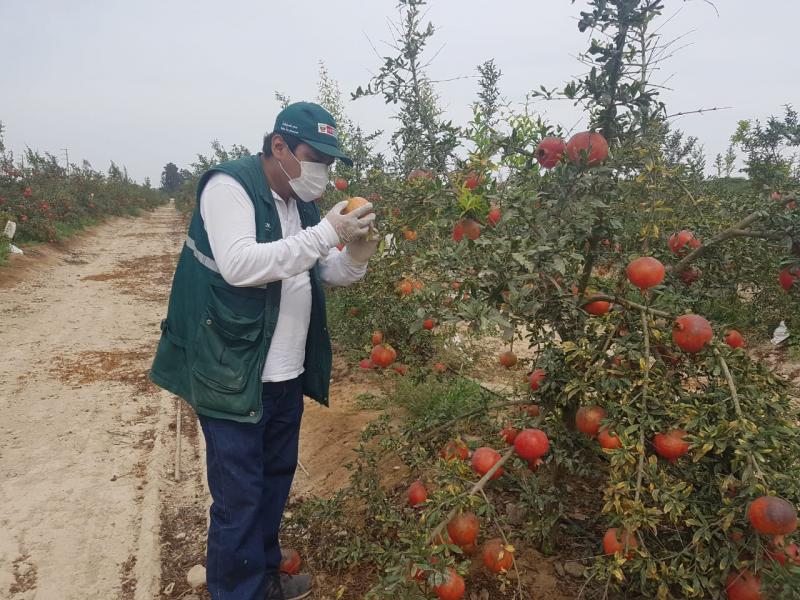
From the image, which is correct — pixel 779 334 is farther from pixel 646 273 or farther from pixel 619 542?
pixel 619 542

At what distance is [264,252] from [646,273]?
4.01 ft

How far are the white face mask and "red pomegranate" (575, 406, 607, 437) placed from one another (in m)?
1.27

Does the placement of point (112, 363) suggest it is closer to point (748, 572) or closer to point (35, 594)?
point (35, 594)

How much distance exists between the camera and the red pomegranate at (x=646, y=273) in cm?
172

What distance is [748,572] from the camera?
1.50 m

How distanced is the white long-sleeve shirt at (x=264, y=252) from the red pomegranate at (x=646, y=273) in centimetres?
100

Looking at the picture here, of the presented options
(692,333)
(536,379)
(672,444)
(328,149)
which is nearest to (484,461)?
(536,379)

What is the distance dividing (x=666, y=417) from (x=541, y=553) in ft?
3.21

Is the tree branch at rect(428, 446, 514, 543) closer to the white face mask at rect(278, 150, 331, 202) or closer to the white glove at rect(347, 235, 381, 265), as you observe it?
the white glove at rect(347, 235, 381, 265)

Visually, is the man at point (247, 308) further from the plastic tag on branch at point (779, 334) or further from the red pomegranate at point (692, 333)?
the plastic tag on branch at point (779, 334)

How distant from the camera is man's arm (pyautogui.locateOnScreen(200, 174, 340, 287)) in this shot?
1.81 meters

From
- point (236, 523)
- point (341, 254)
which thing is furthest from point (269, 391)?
point (341, 254)

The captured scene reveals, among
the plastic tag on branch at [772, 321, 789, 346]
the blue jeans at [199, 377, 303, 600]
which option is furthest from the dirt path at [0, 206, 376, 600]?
the plastic tag on branch at [772, 321, 789, 346]

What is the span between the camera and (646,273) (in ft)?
5.65
